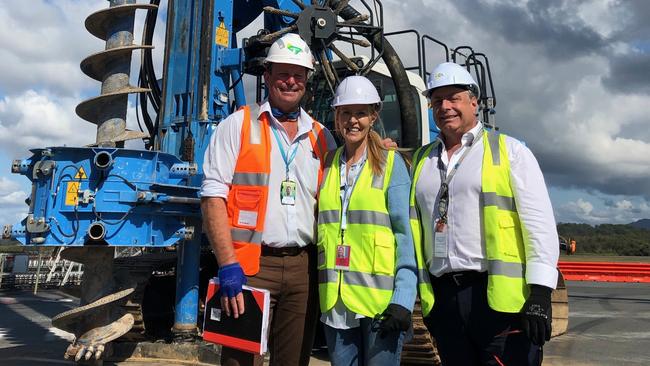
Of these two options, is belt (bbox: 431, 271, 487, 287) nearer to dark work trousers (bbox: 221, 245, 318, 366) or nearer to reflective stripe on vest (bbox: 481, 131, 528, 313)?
reflective stripe on vest (bbox: 481, 131, 528, 313)

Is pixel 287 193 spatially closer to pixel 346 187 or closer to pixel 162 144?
pixel 346 187

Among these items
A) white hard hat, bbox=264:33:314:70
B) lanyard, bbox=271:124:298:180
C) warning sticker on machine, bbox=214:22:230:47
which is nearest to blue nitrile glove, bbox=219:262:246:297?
lanyard, bbox=271:124:298:180

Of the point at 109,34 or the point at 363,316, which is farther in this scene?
the point at 109,34

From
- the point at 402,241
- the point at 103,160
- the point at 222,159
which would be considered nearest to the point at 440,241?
the point at 402,241

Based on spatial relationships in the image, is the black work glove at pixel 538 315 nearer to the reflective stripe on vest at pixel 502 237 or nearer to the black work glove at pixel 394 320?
the reflective stripe on vest at pixel 502 237

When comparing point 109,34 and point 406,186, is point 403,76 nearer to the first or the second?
point 109,34

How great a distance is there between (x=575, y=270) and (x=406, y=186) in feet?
50.5

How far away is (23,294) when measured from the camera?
15461mm

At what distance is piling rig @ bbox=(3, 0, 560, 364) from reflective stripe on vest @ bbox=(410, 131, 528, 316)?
3.16 meters

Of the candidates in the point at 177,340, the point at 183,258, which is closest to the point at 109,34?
the point at 183,258

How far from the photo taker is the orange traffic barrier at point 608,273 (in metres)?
15.9

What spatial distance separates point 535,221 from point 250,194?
136 centimetres

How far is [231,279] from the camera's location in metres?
2.54

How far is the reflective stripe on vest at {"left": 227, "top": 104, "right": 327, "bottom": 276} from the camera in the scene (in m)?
2.67
